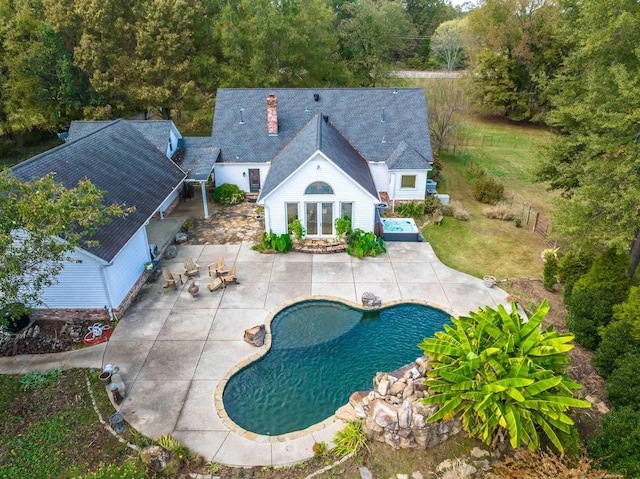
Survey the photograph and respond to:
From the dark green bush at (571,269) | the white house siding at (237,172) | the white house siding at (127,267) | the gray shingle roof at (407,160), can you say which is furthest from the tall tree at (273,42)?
the dark green bush at (571,269)

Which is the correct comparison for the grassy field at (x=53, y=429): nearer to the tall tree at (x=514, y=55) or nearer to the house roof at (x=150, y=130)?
the house roof at (x=150, y=130)

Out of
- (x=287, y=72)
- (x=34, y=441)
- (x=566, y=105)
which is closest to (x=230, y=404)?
(x=34, y=441)

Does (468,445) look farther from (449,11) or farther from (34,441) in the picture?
(449,11)

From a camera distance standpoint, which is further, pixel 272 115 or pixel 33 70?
pixel 33 70

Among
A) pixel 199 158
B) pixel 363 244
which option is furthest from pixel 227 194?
pixel 363 244

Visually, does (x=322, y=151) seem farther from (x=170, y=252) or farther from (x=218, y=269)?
(x=170, y=252)

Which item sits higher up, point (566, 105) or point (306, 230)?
point (566, 105)
